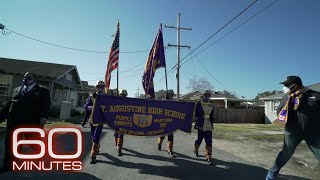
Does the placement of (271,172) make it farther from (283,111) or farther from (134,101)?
(134,101)

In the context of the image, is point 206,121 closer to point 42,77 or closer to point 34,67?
point 42,77

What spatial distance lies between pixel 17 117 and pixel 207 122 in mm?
4513

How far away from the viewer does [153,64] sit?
9367 millimetres

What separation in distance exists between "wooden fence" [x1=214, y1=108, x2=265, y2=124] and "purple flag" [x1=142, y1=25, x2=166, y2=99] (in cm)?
2478

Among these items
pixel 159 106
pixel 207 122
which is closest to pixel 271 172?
pixel 207 122

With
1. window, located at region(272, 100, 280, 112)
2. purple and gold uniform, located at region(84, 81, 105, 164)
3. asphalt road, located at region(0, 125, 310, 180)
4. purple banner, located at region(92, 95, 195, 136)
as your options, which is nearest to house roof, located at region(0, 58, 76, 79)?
purple and gold uniform, located at region(84, 81, 105, 164)

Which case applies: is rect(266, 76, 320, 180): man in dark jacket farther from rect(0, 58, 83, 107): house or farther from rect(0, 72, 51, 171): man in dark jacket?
rect(0, 58, 83, 107): house

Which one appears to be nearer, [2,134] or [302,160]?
[302,160]

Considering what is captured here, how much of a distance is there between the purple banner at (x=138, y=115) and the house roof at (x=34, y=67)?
68.8 feet

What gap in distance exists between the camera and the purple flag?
30.4 ft

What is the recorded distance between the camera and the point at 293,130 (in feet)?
18.2

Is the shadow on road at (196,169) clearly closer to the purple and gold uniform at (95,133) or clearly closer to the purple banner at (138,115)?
the purple and gold uniform at (95,133)

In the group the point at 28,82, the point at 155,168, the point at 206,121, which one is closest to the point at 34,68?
the point at 28,82

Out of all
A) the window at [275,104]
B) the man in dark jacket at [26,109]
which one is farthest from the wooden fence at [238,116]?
the man in dark jacket at [26,109]
